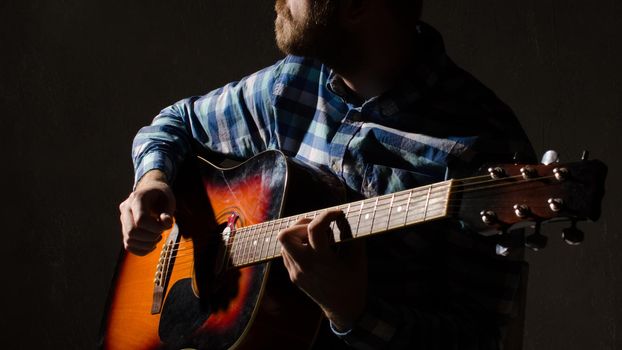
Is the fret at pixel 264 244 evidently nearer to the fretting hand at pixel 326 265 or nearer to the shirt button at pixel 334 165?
the fretting hand at pixel 326 265

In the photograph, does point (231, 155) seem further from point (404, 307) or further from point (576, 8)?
point (576, 8)

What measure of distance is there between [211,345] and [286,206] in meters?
0.26

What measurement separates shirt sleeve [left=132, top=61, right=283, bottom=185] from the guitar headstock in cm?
61

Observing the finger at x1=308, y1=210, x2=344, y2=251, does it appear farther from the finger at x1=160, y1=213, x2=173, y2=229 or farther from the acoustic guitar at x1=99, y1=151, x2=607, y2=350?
the finger at x1=160, y1=213, x2=173, y2=229

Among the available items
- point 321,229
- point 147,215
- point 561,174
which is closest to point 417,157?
point 321,229

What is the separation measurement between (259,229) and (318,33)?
359 millimetres

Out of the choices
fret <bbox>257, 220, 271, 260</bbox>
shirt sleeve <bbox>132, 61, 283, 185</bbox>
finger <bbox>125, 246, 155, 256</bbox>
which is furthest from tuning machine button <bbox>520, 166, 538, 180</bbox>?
finger <bbox>125, 246, 155, 256</bbox>

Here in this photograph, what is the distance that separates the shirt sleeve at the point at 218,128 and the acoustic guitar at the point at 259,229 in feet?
0.28

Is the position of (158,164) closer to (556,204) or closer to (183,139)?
(183,139)

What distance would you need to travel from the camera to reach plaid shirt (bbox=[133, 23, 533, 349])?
1361mm

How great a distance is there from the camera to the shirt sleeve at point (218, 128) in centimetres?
169

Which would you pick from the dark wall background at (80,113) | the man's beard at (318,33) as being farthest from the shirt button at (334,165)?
the dark wall background at (80,113)

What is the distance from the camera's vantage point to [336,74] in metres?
1.56

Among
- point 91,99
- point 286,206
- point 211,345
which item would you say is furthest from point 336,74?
point 91,99
